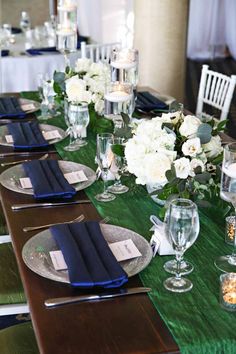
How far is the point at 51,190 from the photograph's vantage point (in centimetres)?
206

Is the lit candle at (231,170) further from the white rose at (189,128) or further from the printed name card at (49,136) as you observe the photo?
the printed name card at (49,136)

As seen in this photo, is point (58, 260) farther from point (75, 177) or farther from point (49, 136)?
point (49, 136)

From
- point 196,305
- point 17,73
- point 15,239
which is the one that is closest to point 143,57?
point 17,73

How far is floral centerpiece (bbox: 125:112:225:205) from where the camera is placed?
177cm

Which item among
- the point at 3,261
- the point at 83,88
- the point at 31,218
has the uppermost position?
the point at 83,88

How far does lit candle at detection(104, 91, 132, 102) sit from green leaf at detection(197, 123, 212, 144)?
684 mm

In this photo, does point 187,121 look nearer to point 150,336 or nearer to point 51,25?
point 150,336

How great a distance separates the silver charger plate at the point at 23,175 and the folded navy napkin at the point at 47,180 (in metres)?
0.03

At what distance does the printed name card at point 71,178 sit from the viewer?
7.00ft

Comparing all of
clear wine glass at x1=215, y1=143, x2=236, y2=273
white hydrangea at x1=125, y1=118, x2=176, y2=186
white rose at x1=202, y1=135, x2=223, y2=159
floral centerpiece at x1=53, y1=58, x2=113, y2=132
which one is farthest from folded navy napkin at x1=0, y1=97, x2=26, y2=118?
clear wine glass at x1=215, y1=143, x2=236, y2=273

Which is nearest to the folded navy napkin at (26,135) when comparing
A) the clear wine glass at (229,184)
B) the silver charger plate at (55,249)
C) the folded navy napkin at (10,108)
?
the folded navy napkin at (10,108)

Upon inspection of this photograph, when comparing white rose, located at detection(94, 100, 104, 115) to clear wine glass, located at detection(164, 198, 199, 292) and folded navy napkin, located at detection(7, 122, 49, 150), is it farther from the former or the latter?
clear wine glass, located at detection(164, 198, 199, 292)

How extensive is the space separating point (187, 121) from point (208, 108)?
4.14m

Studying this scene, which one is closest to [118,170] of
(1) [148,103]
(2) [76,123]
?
(2) [76,123]
